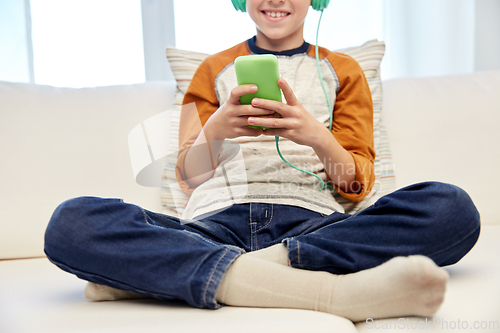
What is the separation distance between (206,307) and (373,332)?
0.71 feet

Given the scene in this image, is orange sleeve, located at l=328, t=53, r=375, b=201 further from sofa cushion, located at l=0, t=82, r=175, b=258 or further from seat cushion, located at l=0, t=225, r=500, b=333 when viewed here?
sofa cushion, located at l=0, t=82, r=175, b=258

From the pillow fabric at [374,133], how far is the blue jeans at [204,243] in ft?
1.04

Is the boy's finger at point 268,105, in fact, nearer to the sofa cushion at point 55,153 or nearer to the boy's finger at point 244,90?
the boy's finger at point 244,90

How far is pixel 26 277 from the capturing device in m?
0.79

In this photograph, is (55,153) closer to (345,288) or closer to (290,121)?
(290,121)

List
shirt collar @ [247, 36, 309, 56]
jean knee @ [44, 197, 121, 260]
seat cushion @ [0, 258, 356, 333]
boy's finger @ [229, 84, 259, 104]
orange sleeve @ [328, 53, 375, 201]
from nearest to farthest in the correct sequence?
seat cushion @ [0, 258, 356, 333] < jean knee @ [44, 197, 121, 260] < boy's finger @ [229, 84, 259, 104] < orange sleeve @ [328, 53, 375, 201] < shirt collar @ [247, 36, 309, 56]

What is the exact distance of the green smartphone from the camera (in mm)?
671

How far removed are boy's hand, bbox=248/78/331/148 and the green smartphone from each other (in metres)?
0.01

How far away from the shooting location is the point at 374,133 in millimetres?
1084

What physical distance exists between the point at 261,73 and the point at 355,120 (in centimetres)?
34

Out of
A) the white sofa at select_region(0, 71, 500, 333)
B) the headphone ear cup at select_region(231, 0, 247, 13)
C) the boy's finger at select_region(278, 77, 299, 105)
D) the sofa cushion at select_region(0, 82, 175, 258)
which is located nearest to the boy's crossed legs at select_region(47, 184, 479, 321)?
the white sofa at select_region(0, 71, 500, 333)

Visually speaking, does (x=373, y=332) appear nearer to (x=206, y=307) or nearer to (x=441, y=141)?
(x=206, y=307)

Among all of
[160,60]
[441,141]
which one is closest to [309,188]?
[441,141]

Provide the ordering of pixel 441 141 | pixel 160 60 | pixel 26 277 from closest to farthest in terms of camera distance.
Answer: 1. pixel 26 277
2. pixel 441 141
3. pixel 160 60
